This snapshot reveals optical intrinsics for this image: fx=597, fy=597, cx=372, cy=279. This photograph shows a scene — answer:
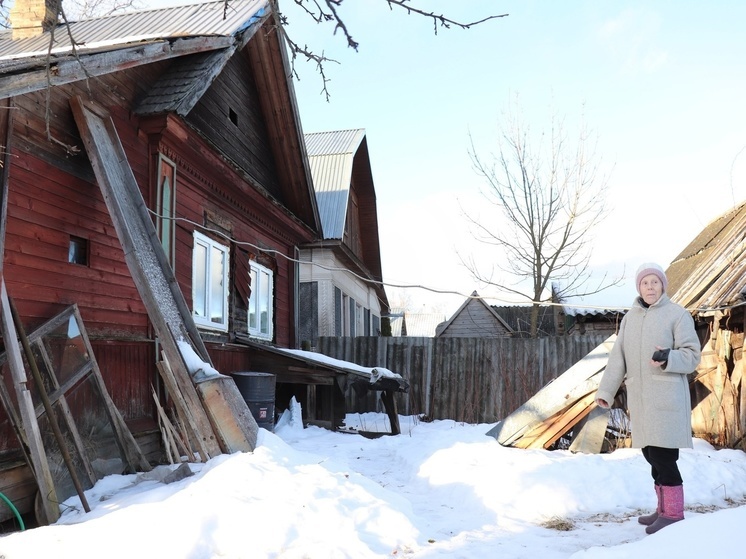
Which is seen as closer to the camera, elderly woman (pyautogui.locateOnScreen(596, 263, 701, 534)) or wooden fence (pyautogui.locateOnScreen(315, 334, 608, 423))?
elderly woman (pyautogui.locateOnScreen(596, 263, 701, 534))

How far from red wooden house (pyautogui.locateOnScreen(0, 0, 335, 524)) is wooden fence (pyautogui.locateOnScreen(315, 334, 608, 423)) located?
112 inches

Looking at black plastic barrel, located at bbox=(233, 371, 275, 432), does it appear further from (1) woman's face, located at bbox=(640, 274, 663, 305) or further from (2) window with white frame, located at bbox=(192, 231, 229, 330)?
(1) woman's face, located at bbox=(640, 274, 663, 305)

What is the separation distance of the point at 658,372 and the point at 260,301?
7459mm

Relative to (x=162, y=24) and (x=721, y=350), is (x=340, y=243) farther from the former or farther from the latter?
(x=721, y=350)

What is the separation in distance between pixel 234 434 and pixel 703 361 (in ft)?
18.1

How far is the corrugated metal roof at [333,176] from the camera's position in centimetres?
1528

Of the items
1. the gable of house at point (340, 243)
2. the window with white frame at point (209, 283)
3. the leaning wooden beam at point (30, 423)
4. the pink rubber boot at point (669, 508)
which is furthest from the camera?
the gable of house at point (340, 243)

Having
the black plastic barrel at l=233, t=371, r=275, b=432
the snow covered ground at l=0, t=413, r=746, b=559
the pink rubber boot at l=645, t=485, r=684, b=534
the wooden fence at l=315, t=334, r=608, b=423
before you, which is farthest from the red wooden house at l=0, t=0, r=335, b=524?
the pink rubber boot at l=645, t=485, r=684, b=534

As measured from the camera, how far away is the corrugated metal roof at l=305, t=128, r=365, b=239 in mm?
15281

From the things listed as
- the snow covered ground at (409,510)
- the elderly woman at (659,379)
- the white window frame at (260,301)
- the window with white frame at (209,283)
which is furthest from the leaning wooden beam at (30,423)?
the white window frame at (260,301)

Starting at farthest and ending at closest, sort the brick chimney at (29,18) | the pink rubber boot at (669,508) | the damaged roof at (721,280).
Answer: the brick chimney at (29,18)
the damaged roof at (721,280)
the pink rubber boot at (669,508)

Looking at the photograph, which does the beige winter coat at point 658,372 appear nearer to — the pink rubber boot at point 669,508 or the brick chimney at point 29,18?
the pink rubber boot at point 669,508

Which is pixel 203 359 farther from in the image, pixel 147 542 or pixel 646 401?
pixel 646 401

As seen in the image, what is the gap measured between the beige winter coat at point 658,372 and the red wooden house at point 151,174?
345cm
